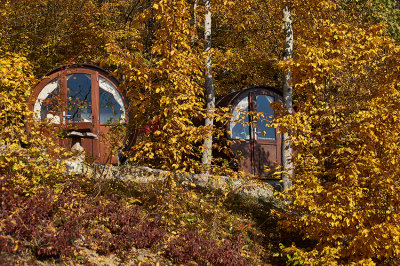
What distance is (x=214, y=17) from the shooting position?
18625 mm

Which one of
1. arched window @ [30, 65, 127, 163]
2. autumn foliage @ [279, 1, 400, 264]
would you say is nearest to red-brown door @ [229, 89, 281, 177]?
arched window @ [30, 65, 127, 163]

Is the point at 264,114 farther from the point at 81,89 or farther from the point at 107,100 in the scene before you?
the point at 81,89

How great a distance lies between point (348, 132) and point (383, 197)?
3.80 feet

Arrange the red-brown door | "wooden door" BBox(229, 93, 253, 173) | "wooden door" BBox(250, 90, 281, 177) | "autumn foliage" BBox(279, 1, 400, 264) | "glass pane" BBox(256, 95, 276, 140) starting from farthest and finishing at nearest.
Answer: "glass pane" BBox(256, 95, 276, 140) → "wooden door" BBox(250, 90, 281, 177) → the red-brown door → "wooden door" BBox(229, 93, 253, 173) → "autumn foliage" BBox(279, 1, 400, 264)

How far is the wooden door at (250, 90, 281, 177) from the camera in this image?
39.9 feet

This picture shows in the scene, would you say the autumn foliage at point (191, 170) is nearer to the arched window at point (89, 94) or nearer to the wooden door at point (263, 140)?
the arched window at point (89, 94)

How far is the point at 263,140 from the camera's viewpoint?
12.3 meters

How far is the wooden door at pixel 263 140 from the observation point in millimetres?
12156

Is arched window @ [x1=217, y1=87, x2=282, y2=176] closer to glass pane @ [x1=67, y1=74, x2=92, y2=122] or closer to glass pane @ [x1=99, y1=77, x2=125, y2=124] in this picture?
glass pane @ [x1=99, y1=77, x2=125, y2=124]

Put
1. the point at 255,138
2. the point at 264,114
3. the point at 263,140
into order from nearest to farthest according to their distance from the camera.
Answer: the point at 255,138 → the point at 263,140 → the point at 264,114

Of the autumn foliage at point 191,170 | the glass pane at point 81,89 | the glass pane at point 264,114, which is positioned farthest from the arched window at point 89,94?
the glass pane at point 264,114

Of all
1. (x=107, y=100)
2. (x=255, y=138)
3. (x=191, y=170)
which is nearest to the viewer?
(x=191, y=170)

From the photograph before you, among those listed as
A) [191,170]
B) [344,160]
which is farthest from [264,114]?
[191,170]

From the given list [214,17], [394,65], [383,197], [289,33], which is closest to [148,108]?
[383,197]
